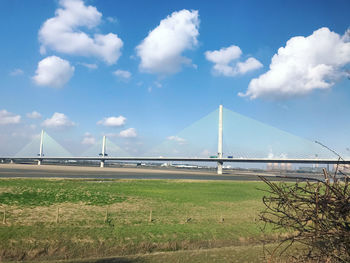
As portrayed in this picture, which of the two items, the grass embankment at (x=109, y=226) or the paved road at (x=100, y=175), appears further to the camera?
the paved road at (x=100, y=175)

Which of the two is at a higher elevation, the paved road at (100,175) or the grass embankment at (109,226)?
the grass embankment at (109,226)

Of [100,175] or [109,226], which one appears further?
[100,175]

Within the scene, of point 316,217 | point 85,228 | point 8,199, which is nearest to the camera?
point 316,217

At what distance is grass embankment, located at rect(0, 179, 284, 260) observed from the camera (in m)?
18.6

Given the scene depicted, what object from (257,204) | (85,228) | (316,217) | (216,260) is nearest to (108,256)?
(85,228)

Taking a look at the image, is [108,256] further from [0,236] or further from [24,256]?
[0,236]

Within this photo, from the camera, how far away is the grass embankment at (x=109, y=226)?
18594mm

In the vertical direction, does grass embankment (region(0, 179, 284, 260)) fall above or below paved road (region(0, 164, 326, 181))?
above

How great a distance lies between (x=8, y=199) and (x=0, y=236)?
42.3 feet

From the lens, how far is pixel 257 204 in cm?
3606

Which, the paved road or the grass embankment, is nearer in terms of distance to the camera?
the grass embankment

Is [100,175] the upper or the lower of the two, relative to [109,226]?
lower

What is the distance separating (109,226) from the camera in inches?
878

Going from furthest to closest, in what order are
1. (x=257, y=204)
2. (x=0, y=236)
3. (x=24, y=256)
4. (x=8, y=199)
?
(x=257, y=204) → (x=8, y=199) → (x=0, y=236) → (x=24, y=256)
